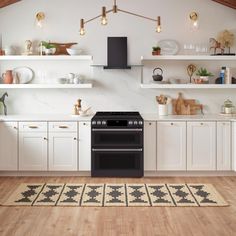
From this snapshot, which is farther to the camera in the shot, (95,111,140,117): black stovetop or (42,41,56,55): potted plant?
(42,41,56,55): potted plant

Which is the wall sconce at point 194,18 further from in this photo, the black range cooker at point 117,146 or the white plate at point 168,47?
the black range cooker at point 117,146

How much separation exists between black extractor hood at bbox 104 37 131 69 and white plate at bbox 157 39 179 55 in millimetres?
581

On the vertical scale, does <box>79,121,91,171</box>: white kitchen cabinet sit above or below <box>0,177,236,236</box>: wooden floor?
above

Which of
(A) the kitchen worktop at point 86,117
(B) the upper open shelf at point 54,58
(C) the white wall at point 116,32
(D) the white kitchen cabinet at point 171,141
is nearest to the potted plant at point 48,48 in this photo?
(B) the upper open shelf at point 54,58

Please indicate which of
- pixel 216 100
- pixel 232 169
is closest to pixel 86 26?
pixel 216 100

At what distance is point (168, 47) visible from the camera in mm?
7043

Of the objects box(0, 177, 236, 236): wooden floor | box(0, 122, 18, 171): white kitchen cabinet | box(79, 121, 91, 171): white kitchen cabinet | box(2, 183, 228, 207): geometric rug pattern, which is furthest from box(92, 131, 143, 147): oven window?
box(0, 177, 236, 236): wooden floor

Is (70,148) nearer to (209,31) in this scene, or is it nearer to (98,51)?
(98,51)

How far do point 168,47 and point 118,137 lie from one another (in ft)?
5.43

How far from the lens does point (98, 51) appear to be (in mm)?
7098

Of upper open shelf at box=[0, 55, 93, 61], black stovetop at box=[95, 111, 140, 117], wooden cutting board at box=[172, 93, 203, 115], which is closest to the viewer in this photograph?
black stovetop at box=[95, 111, 140, 117]

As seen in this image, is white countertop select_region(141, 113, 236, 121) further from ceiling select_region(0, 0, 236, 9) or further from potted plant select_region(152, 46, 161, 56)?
ceiling select_region(0, 0, 236, 9)

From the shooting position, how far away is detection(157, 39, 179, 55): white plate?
704 cm

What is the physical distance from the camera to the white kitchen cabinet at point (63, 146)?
21.4ft
